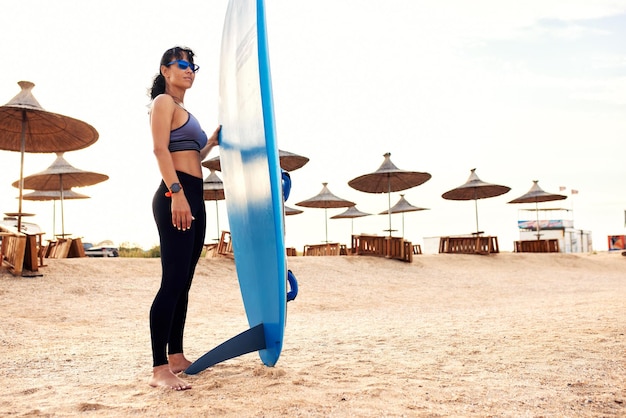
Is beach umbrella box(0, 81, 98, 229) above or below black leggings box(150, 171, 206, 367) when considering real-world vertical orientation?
above

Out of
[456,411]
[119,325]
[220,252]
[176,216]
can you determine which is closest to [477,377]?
[456,411]

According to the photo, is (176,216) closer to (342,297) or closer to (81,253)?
(342,297)

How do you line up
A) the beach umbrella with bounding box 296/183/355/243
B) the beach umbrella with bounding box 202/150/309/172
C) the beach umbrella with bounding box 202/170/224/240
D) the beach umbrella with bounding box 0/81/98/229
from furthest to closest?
the beach umbrella with bounding box 296/183/355/243, the beach umbrella with bounding box 202/170/224/240, the beach umbrella with bounding box 202/150/309/172, the beach umbrella with bounding box 0/81/98/229

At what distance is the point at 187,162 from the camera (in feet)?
8.67

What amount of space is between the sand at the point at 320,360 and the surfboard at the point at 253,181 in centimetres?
30

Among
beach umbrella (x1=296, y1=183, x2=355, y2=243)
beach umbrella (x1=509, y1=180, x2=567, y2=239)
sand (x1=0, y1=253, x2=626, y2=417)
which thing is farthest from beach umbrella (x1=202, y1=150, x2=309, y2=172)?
beach umbrella (x1=509, y1=180, x2=567, y2=239)

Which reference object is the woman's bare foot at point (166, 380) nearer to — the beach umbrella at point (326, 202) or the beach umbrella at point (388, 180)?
the beach umbrella at point (388, 180)

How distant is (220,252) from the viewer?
35.7 ft

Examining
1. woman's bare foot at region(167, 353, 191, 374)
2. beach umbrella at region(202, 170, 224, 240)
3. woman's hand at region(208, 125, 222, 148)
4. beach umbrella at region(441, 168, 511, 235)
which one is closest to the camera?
woman's bare foot at region(167, 353, 191, 374)

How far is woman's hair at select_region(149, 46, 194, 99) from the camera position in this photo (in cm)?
276

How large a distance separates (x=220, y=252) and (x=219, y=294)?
2565 millimetres

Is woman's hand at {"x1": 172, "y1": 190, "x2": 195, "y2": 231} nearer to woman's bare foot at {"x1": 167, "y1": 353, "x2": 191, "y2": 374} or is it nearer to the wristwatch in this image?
the wristwatch

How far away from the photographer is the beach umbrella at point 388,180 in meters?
14.1

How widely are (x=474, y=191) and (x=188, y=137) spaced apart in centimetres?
1522
